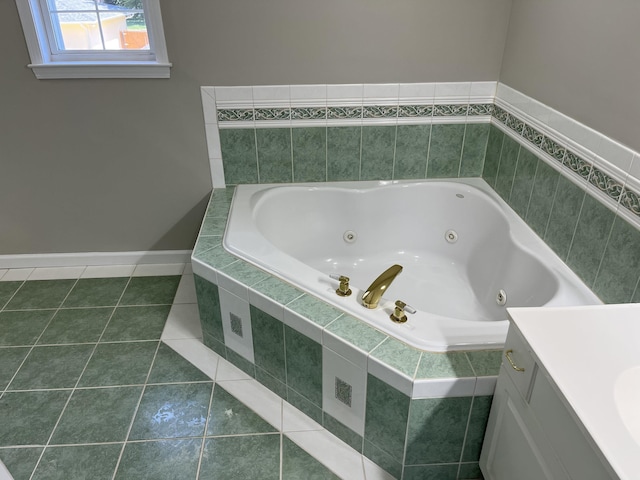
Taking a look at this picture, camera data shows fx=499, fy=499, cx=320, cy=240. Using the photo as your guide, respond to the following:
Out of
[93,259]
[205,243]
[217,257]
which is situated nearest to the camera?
[217,257]

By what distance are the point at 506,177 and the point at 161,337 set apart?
6.10 ft

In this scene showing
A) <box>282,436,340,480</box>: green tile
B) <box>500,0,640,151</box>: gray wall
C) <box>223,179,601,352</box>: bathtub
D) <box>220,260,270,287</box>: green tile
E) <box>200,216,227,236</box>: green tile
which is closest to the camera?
<box>500,0,640,151</box>: gray wall

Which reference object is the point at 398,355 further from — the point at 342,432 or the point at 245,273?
the point at 245,273

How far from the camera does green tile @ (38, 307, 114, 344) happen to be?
2.38 m

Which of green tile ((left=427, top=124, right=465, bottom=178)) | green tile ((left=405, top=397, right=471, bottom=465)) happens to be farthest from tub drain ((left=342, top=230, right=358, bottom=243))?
green tile ((left=405, top=397, right=471, bottom=465))

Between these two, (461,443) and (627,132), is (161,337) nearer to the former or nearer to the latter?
(461,443)

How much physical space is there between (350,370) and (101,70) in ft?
6.22

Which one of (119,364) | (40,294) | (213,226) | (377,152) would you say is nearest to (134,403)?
(119,364)

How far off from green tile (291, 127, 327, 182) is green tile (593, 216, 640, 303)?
1454mm

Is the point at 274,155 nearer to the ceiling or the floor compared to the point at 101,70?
nearer to the floor

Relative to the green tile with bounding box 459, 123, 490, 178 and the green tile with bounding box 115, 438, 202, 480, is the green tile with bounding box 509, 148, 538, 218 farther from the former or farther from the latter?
the green tile with bounding box 115, 438, 202, 480

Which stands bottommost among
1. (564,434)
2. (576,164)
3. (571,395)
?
(564,434)

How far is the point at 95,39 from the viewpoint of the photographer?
8.23 feet

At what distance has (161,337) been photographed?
2.39 meters
